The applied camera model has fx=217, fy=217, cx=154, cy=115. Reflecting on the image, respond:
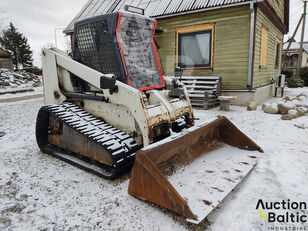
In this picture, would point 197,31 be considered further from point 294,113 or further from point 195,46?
point 294,113

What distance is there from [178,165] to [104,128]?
1174mm

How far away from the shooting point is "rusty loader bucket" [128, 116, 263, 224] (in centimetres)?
206

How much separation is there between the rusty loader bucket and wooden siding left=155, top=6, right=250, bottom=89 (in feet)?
17.3

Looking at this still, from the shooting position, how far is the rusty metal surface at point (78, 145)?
2875 millimetres

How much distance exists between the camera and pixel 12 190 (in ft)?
8.77

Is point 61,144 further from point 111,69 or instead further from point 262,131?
point 262,131

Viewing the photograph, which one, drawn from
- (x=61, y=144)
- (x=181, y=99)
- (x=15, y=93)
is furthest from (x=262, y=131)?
(x=15, y=93)

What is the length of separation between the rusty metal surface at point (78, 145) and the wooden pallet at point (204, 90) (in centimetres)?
509

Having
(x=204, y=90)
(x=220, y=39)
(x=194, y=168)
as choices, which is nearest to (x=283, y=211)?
(x=194, y=168)

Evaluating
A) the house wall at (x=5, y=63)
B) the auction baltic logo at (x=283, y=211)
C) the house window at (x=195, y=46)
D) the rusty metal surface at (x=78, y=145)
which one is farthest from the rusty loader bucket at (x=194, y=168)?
the house wall at (x=5, y=63)

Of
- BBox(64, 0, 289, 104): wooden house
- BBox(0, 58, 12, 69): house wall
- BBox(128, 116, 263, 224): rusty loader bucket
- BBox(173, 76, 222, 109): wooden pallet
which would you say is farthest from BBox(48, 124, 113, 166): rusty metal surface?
BBox(0, 58, 12, 69): house wall

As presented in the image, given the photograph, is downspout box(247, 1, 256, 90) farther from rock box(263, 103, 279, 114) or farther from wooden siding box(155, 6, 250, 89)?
rock box(263, 103, 279, 114)

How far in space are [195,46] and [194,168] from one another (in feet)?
23.4

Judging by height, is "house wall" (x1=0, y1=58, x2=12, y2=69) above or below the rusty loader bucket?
above
